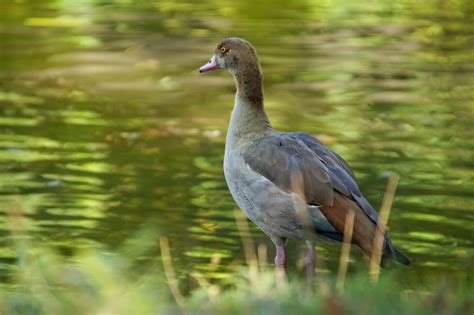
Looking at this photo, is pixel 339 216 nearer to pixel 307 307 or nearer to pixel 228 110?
pixel 307 307

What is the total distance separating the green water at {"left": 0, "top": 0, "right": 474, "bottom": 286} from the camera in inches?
396

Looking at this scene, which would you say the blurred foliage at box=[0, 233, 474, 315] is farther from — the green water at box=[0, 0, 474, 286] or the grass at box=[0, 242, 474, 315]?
the green water at box=[0, 0, 474, 286]

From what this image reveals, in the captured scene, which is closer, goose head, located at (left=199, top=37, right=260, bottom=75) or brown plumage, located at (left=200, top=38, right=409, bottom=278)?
brown plumage, located at (left=200, top=38, right=409, bottom=278)

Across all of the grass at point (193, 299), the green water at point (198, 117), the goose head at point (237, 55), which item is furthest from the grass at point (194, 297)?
the goose head at point (237, 55)

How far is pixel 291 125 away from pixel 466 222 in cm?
422

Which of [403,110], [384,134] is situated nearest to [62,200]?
[384,134]

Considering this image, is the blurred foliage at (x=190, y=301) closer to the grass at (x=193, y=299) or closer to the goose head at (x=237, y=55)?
the grass at (x=193, y=299)

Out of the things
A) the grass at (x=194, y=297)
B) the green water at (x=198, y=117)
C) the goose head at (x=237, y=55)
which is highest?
the goose head at (x=237, y=55)

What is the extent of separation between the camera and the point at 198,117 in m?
14.8

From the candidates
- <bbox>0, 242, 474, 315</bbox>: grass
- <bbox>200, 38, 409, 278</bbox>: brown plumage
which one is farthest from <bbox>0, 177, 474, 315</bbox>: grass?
<bbox>200, 38, 409, 278</bbox>: brown plumage

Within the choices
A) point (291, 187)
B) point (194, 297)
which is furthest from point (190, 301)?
point (291, 187)

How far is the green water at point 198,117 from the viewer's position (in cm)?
1005

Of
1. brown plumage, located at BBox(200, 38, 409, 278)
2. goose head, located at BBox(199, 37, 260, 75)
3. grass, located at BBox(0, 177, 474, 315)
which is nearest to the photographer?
grass, located at BBox(0, 177, 474, 315)

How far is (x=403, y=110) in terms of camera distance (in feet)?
50.1
